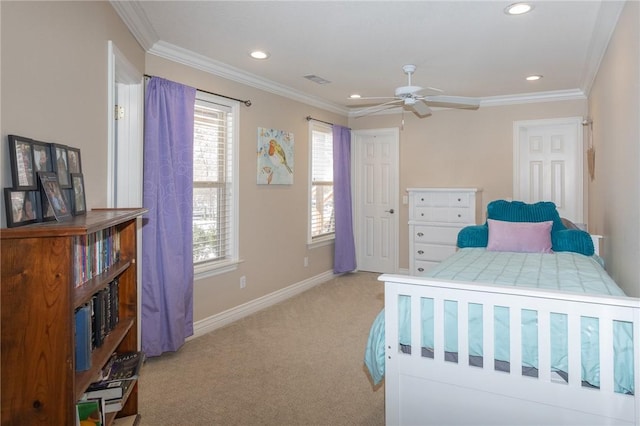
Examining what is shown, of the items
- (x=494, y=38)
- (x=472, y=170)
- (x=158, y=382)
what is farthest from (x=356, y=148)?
(x=158, y=382)

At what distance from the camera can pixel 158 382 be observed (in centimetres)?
266

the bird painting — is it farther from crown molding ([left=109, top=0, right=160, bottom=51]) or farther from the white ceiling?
crown molding ([left=109, top=0, right=160, bottom=51])

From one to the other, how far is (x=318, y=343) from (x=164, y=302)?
121 cm

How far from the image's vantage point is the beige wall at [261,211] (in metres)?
3.58

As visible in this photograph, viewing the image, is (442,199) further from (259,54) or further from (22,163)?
(22,163)

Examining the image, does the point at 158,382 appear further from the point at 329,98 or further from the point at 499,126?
the point at 499,126

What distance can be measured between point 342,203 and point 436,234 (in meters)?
1.30

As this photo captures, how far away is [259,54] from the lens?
Result: 3.44 m

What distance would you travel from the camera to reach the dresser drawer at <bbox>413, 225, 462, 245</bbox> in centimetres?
504

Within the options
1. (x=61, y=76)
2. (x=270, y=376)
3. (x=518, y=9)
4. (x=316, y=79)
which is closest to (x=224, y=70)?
(x=316, y=79)

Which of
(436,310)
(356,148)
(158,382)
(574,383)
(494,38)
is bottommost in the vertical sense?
(158,382)

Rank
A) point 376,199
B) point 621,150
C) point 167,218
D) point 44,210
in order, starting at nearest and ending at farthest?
point 44,210
point 621,150
point 167,218
point 376,199

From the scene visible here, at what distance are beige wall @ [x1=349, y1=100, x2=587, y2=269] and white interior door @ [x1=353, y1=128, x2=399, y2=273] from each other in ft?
0.36

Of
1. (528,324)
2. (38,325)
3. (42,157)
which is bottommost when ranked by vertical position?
(528,324)
